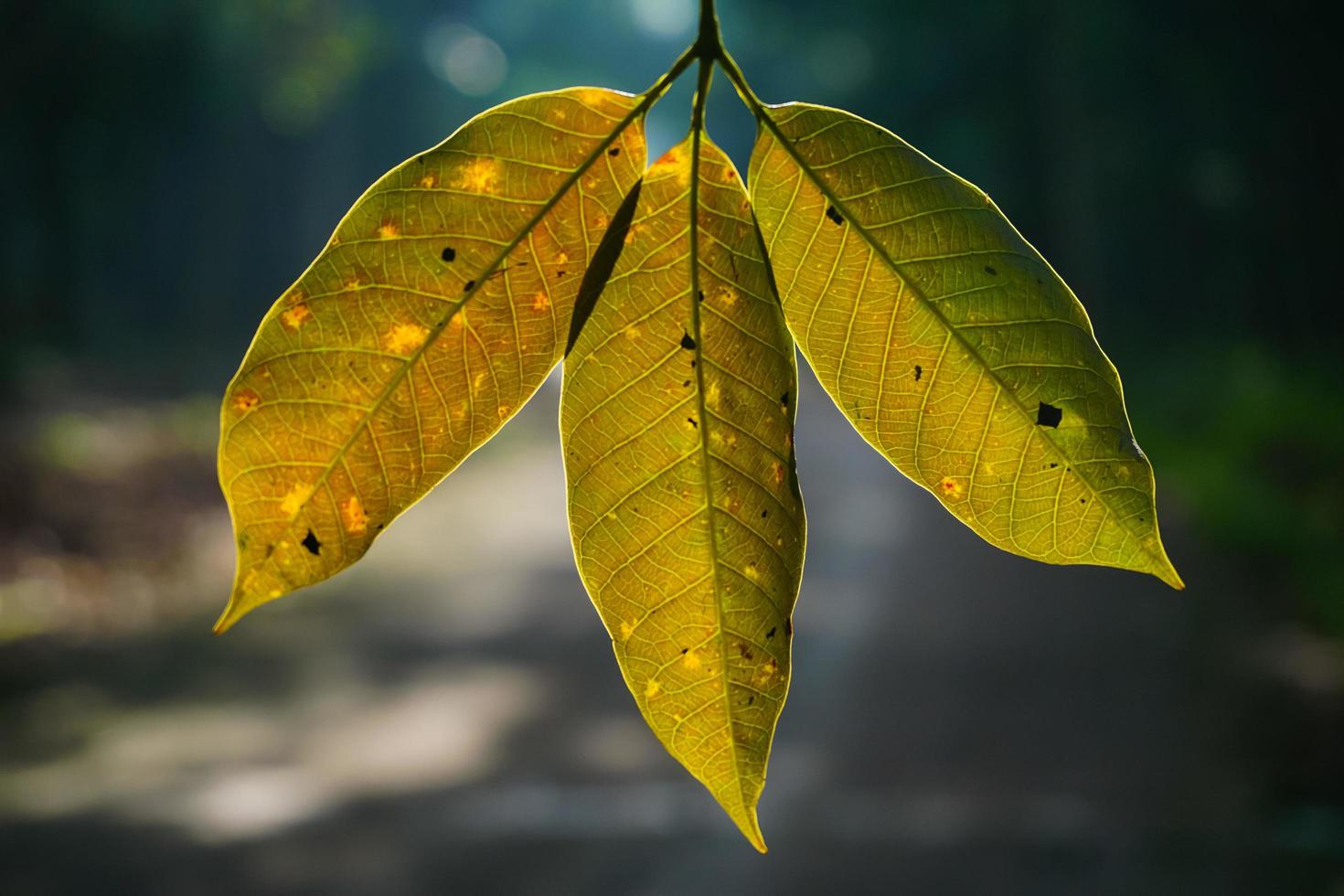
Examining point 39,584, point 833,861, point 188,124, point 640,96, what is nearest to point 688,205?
point 640,96

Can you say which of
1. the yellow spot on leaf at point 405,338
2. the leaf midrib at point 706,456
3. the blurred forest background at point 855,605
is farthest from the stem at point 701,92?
the blurred forest background at point 855,605

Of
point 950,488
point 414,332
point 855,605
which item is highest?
point 855,605

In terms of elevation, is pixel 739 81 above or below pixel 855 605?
below

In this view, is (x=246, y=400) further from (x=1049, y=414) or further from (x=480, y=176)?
(x=1049, y=414)

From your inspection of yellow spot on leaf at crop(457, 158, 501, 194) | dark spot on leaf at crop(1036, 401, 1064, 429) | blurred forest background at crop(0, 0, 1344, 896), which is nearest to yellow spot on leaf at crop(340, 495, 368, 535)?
yellow spot on leaf at crop(457, 158, 501, 194)

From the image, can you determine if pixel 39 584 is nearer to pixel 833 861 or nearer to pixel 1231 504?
pixel 833 861

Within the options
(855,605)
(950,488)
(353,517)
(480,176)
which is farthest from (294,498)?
(855,605)

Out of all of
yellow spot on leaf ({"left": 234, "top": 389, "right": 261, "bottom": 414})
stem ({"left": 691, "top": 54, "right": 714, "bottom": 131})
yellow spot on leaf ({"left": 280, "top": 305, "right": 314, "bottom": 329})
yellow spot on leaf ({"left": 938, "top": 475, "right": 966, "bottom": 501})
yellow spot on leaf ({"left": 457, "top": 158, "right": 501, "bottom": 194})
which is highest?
yellow spot on leaf ({"left": 457, "top": 158, "right": 501, "bottom": 194})

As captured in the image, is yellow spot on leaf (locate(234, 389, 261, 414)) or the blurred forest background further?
the blurred forest background

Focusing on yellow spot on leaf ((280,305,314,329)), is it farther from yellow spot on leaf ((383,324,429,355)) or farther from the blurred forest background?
the blurred forest background
